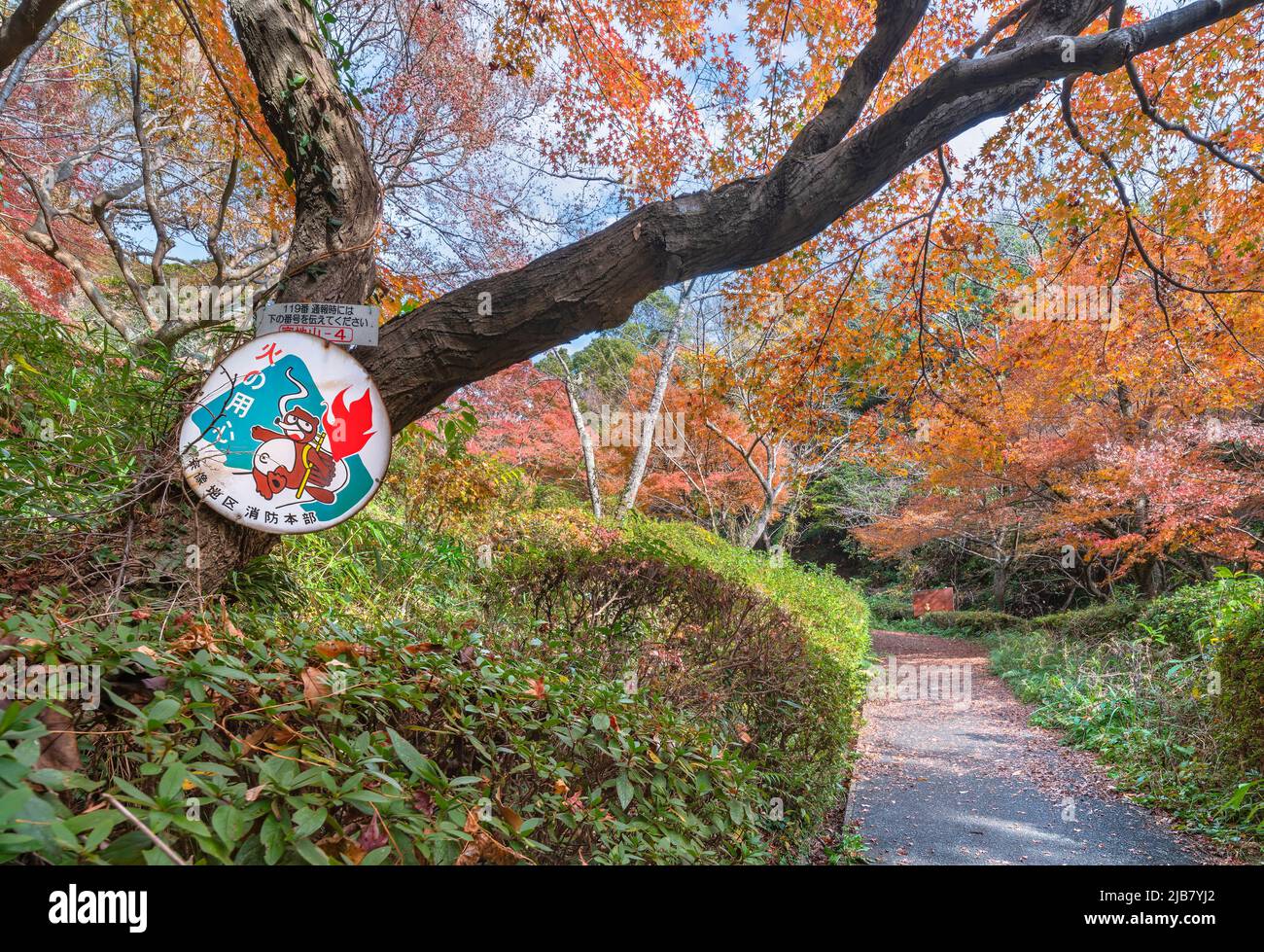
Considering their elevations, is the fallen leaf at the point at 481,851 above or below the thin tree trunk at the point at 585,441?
below

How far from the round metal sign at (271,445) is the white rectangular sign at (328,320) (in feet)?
0.66

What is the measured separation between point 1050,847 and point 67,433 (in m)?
5.96

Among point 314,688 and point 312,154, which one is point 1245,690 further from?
point 312,154

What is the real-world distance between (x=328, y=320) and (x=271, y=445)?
55 cm

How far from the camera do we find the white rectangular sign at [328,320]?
2262mm

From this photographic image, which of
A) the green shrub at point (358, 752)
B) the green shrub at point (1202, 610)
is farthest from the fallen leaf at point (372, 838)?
the green shrub at point (1202, 610)

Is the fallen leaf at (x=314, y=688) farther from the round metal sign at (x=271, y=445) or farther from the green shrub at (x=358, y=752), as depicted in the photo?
the round metal sign at (x=271, y=445)

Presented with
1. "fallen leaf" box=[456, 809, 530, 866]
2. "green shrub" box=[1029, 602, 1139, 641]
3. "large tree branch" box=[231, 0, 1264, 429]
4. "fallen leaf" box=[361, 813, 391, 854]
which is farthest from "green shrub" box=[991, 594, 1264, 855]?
"fallen leaf" box=[361, 813, 391, 854]

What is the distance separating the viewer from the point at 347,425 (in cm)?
210

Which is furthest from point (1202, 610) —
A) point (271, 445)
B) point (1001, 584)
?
point (1001, 584)

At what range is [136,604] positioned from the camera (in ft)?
6.32
